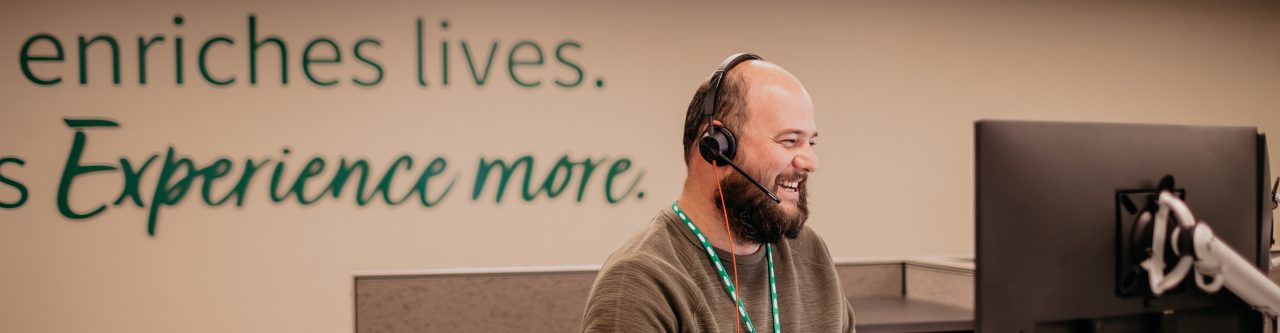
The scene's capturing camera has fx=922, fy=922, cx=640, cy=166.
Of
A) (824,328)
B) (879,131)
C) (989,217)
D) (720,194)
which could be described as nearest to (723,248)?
(720,194)

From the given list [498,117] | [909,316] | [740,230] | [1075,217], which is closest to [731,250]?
[740,230]

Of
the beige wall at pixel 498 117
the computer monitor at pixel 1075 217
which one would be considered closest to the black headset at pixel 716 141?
the computer monitor at pixel 1075 217

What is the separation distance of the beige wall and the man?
2.15 metres

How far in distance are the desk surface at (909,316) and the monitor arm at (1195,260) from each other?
4.64 ft

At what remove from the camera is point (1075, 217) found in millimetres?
864

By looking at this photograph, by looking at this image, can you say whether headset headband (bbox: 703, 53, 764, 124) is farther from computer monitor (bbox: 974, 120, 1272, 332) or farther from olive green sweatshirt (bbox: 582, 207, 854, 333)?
computer monitor (bbox: 974, 120, 1272, 332)

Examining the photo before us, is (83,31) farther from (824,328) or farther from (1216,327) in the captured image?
(1216,327)

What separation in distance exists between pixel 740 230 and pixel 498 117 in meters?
2.54

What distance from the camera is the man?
1196 mm

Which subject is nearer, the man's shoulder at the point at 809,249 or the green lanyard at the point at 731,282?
the green lanyard at the point at 731,282

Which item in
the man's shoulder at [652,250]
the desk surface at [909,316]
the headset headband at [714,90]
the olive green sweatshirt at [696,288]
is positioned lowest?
the desk surface at [909,316]

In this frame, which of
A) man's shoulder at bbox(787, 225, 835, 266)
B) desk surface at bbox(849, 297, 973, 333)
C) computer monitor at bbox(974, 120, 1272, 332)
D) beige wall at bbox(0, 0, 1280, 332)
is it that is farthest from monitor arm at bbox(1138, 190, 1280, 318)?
beige wall at bbox(0, 0, 1280, 332)

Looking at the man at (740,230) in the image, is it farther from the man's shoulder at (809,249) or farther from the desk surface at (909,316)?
the desk surface at (909,316)

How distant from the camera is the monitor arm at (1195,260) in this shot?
86 centimetres
